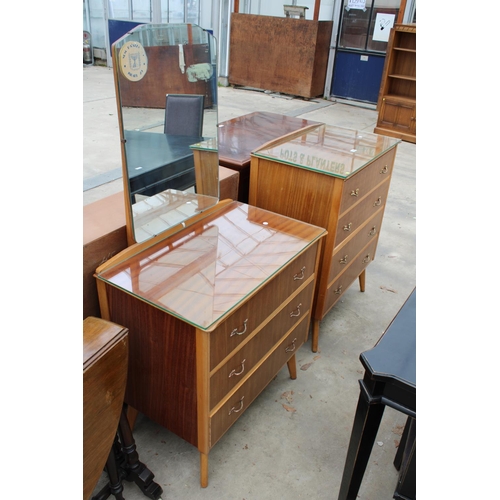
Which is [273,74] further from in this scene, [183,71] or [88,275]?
[88,275]

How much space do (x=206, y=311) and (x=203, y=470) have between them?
75 cm

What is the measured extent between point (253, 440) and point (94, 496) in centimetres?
70

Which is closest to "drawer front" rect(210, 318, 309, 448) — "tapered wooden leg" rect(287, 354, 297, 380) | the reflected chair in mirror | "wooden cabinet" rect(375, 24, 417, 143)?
"tapered wooden leg" rect(287, 354, 297, 380)

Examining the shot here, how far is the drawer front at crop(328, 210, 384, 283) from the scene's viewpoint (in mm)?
2436

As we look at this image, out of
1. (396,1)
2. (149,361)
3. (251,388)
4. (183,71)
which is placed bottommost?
(251,388)

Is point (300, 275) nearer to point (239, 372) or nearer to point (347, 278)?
point (239, 372)

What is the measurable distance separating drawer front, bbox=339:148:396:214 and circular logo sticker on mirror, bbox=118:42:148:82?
1.05 meters

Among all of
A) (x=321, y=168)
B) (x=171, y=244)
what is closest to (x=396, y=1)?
(x=321, y=168)

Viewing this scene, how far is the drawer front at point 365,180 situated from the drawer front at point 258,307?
37 cm

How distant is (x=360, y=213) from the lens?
8.30 feet

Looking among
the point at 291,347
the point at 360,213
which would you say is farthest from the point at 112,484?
the point at 360,213

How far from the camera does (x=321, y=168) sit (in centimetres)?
218

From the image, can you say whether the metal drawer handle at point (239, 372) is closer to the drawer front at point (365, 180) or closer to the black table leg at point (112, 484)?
the black table leg at point (112, 484)
